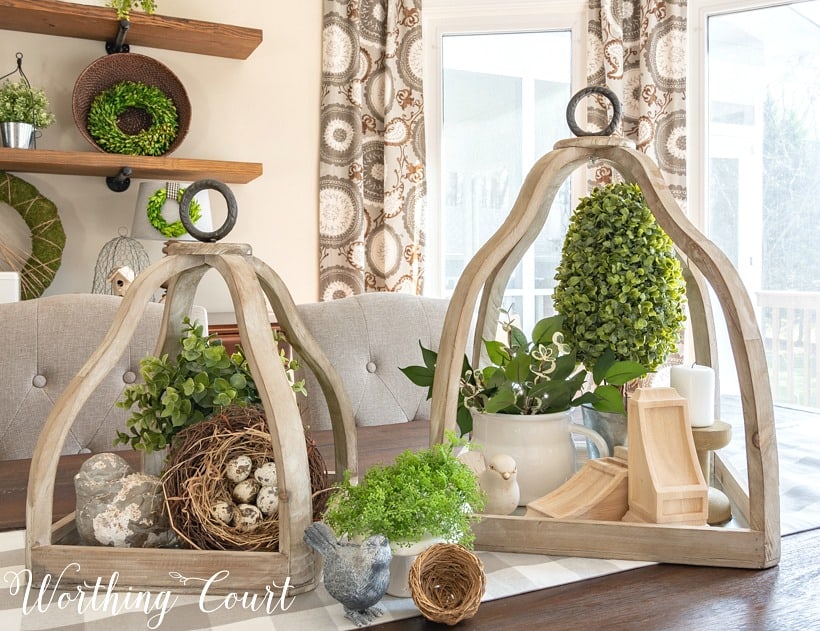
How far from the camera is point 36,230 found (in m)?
2.91

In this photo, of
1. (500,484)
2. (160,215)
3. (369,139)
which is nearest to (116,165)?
(160,215)

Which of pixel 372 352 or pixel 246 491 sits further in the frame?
pixel 372 352

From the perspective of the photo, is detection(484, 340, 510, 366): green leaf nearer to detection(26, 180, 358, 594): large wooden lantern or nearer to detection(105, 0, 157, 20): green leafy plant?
detection(26, 180, 358, 594): large wooden lantern

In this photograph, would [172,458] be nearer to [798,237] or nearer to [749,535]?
[749,535]

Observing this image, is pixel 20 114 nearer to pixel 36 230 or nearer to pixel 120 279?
pixel 36 230

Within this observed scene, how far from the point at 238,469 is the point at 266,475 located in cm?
3

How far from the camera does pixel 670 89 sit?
3475 mm

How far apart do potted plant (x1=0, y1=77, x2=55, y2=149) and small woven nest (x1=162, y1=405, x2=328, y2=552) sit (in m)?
2.41

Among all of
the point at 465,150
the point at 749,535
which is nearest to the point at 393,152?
the point at 465,150

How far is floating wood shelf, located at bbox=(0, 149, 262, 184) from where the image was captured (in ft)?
8.69

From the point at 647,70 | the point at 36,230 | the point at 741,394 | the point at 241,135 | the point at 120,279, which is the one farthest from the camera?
the point at 647,70

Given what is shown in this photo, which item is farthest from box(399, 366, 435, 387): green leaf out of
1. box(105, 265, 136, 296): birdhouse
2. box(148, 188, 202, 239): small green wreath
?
box(148, 188, 202, 239): small green wreath

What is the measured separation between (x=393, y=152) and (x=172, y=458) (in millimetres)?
2876

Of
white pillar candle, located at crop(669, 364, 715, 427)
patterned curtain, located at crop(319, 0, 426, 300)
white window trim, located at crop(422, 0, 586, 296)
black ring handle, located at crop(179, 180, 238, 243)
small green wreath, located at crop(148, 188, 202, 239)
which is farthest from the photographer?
white window trim, located at crop(422, 0, 586, 296)
